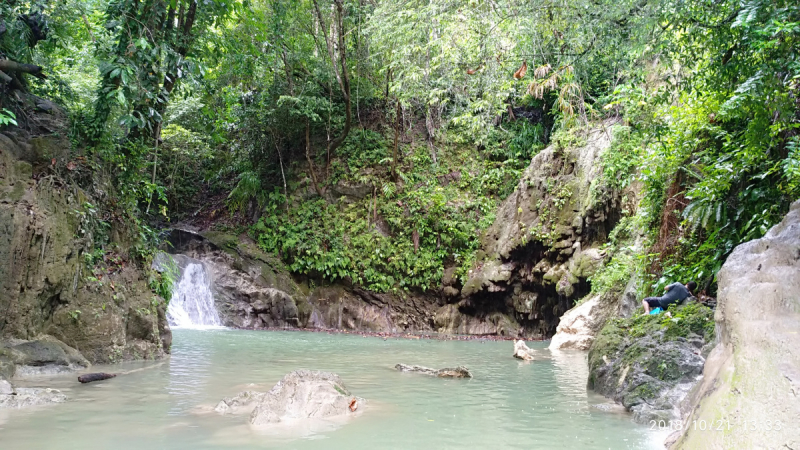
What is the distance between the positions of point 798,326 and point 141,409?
213 inches

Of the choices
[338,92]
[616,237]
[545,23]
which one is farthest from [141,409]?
[338,92]

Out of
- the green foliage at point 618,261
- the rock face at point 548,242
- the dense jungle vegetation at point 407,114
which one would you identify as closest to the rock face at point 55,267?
the dense jungle vegetation at point 407,114

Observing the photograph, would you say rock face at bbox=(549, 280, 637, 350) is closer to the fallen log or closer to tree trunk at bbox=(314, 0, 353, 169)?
the fallen log

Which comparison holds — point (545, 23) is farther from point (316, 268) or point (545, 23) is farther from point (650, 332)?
point (316, 268)

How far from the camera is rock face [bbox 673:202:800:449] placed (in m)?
2.82

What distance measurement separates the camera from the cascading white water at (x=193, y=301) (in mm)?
15448

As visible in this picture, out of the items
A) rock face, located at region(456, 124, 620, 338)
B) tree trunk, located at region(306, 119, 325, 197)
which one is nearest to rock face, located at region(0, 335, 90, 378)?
rock face, located at region(456, 124, 620, 338)

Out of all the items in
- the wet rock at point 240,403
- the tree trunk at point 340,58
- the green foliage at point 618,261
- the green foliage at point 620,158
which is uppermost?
the tree trunk at point 340,58

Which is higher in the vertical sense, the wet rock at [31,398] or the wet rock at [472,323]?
the wet rock at [472,323]

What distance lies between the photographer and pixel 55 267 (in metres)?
7.37

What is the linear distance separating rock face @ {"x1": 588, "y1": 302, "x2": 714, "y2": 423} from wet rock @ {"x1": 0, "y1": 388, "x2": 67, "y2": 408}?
224 inches

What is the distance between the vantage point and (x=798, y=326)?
312 cm

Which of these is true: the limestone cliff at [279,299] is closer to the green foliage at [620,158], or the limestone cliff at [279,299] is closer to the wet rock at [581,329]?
the wet rock at [581,329]

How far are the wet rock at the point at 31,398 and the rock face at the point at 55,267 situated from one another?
205 cm
